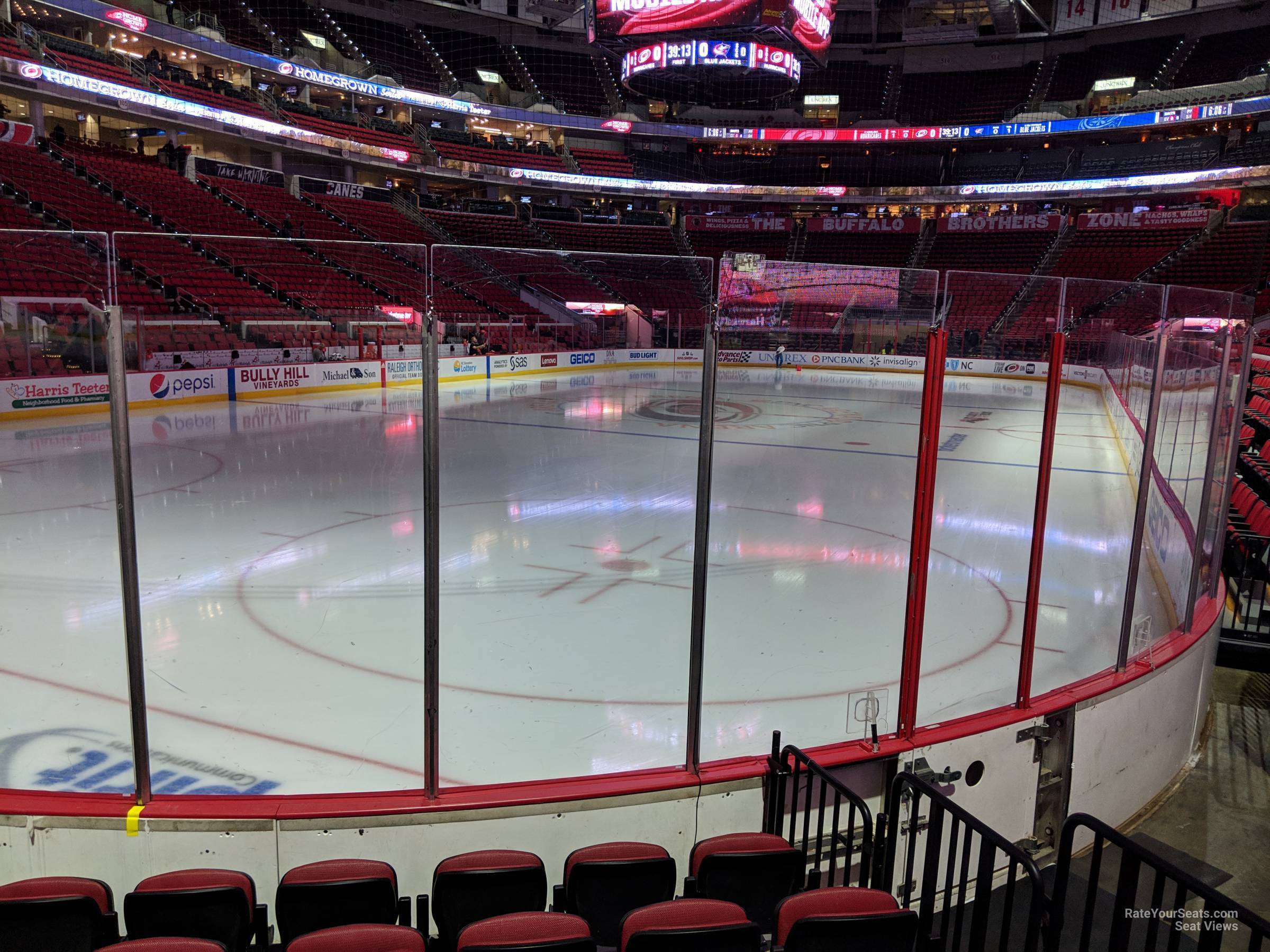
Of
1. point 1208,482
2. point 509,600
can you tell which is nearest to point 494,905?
point 509,600

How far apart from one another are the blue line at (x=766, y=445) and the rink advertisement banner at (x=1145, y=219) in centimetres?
3039

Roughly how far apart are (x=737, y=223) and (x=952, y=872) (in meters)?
45.5

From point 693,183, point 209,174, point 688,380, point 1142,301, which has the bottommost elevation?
point 688,380

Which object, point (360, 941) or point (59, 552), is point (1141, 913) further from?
point (59, 552)

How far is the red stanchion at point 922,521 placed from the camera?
11.2 ft

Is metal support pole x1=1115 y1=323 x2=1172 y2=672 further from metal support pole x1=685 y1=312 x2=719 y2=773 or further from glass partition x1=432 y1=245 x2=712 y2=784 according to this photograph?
metal support pole x1=685 y1=312 x2=719 y2=773

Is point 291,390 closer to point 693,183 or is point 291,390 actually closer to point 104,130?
point 104,130

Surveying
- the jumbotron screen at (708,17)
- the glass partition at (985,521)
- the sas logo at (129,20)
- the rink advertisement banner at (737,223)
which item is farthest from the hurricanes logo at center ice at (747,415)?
the rink advertisement banner at (737,223)

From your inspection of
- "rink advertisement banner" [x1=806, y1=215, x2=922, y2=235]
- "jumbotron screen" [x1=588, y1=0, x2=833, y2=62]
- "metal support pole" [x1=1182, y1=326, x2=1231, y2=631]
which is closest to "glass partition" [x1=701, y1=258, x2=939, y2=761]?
"metal support pole" [x1=1182, y1=326, x2=1231, y2=631]

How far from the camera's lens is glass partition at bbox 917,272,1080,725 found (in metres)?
3.72

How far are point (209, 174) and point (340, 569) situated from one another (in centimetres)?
2590

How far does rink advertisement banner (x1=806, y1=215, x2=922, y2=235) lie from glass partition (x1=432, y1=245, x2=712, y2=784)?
117 feet

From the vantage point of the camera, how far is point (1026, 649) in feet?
13.3

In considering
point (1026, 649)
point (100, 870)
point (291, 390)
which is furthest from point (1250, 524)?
point (291, 390)
